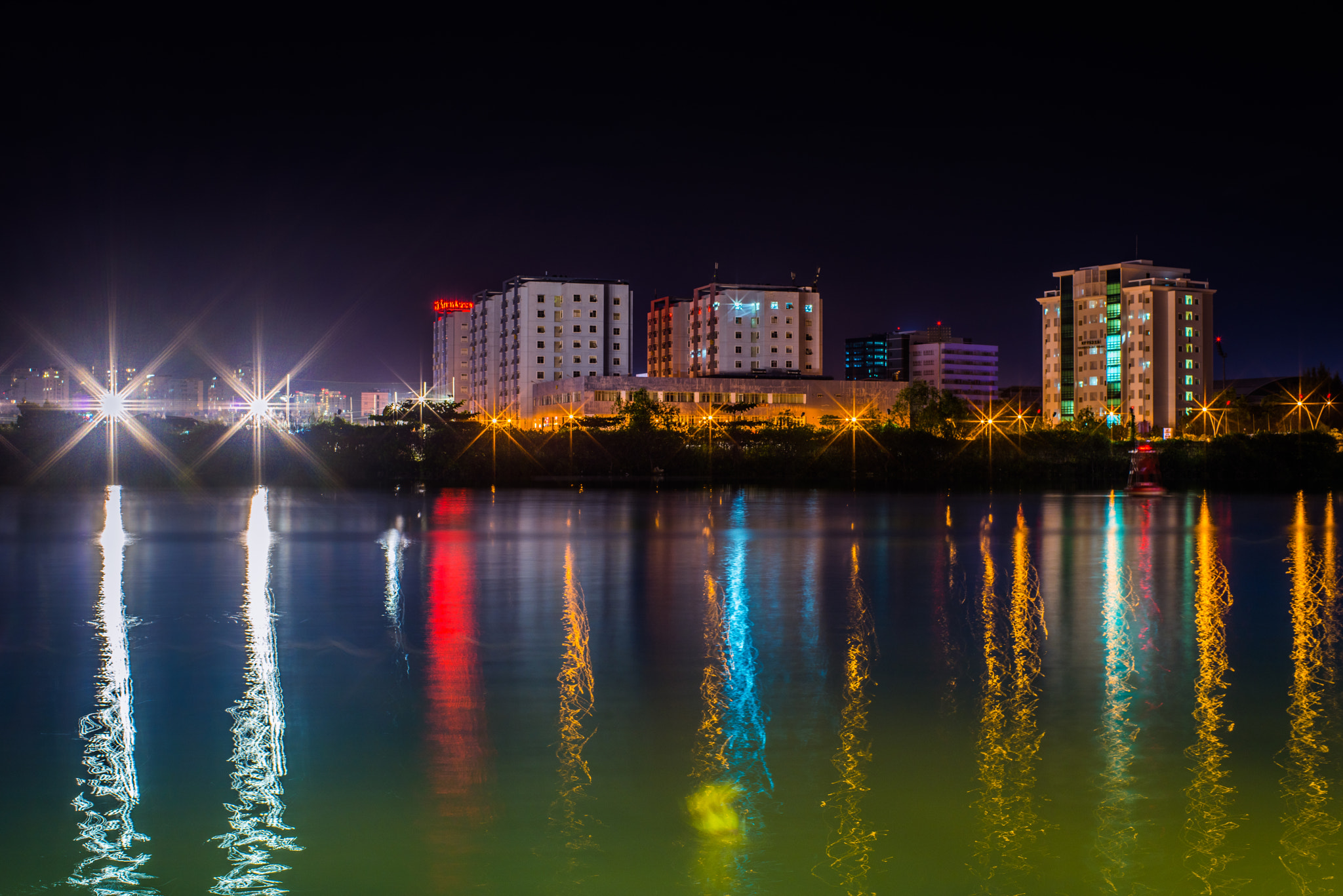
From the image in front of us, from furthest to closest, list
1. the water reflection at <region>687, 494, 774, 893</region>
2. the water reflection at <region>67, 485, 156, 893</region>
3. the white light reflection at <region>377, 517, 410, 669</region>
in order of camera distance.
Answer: the white light reflection at <region>377, 517, 410, 669</region> < the water reflection at <region>687, 494, 774, 893</region> < the water reflection at <region>67, 485, 156, 893</region>

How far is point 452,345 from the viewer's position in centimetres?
19100

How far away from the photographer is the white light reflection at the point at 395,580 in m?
12.5

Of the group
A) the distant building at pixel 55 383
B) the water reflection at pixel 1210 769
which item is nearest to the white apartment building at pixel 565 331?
the distant building at pixel 55 383

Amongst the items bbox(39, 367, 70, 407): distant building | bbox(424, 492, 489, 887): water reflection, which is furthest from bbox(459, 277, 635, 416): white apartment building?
bbox(424, 492, 489, 887): water reflection

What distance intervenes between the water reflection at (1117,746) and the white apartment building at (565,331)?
12743cm

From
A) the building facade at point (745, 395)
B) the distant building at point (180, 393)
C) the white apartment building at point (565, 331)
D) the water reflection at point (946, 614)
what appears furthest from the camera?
the distant building at point (180, 393)

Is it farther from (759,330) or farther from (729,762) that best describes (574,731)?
(759,330)

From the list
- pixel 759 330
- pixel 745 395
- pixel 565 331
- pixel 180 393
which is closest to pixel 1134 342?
pixel 759 330

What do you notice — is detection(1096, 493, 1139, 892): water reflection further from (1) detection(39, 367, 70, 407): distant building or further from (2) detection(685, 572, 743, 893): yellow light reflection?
(1) detection(39, 367, 70, 407): distant building

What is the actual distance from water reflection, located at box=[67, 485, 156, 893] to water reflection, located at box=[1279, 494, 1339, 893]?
5.90 meters

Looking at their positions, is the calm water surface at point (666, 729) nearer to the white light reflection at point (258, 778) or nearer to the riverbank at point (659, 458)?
the white light reflection at point (258, 778)

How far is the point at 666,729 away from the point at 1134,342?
138 meters

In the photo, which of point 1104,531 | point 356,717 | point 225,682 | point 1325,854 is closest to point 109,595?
point 225,682

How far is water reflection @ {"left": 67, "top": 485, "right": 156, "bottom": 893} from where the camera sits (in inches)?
229
